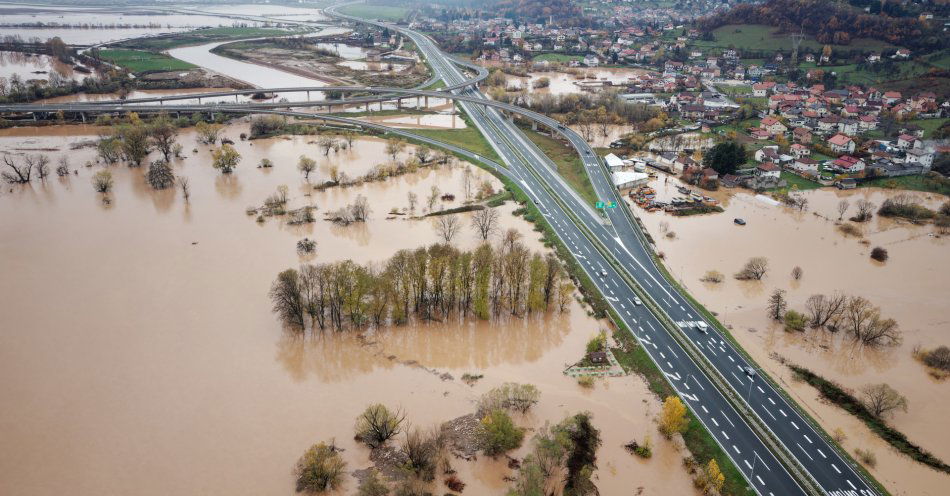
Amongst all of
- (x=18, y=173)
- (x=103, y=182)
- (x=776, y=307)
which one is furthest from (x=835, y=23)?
(x=18, y=173)

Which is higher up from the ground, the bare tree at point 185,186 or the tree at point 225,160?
the tree at point 225,160

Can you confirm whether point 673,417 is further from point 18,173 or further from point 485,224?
point 18,173

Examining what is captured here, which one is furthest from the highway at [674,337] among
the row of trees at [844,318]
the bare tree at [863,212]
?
the bare tree at [863,212]

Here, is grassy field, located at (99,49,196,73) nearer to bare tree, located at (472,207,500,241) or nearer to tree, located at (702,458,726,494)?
bare tree, located at (472,207,500,241)

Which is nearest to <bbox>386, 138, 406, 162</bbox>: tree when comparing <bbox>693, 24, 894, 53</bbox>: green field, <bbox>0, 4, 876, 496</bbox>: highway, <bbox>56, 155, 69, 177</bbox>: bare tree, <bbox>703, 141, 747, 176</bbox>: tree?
<bbox>0, 4, 876, 496</bbox>: highway

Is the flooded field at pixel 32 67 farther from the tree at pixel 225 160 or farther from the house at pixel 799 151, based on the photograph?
the house at pixel 799 151
